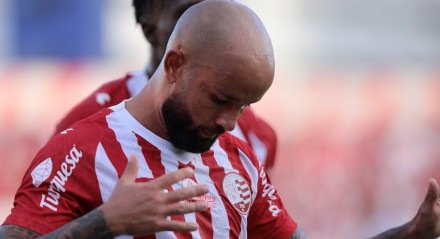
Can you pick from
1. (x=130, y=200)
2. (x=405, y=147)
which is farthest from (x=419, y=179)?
(x=130, y=200)

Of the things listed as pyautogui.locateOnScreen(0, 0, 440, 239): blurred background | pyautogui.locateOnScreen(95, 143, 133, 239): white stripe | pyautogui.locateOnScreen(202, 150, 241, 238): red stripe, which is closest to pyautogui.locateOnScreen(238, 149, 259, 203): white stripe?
pyautogui.locateOnScreen(202, 150, 241, 238): red stripe

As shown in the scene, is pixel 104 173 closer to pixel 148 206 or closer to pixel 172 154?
pixel 172 154

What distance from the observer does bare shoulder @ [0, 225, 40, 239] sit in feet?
11.2

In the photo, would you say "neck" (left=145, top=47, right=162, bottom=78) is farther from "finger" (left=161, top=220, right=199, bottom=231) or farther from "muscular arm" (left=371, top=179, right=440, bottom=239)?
"finger" (left=161, top=220, right=199, bottom=231)

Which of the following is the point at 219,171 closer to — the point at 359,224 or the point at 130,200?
the point at 130,200

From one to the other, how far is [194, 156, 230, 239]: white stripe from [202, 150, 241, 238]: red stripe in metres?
0.01

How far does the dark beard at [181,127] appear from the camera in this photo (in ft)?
12.0

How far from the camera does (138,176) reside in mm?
3652

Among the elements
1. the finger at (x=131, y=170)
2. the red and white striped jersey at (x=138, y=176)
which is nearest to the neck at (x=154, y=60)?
the red and white striped jersey at (x=138, y=176)

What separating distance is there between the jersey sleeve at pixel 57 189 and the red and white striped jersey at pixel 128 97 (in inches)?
61.1

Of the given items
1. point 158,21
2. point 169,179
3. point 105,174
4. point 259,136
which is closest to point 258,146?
point 259,136

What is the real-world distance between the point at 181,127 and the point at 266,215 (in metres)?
0.55

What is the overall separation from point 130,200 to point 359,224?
251 inches

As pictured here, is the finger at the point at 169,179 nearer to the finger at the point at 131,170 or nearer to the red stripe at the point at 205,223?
the finger at the point at 131,170
